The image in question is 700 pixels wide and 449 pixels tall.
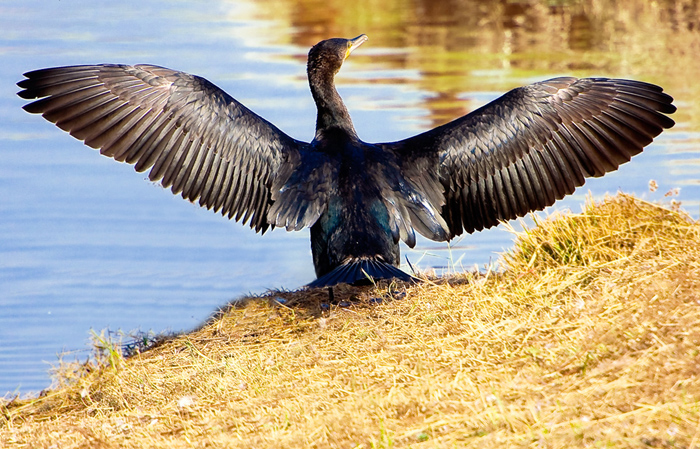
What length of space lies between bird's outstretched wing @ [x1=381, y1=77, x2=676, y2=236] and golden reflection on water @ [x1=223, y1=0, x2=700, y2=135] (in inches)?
236

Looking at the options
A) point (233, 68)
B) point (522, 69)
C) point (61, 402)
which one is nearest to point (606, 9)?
→ point (522, 69)

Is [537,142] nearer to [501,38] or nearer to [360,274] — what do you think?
[360,274]

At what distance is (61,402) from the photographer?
5.39 meters

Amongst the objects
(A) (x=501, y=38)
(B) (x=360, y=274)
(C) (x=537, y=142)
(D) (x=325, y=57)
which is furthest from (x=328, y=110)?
(A) (x=501, y=38)

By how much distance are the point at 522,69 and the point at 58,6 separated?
13309 millimetres

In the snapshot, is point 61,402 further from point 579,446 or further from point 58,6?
point 58,6

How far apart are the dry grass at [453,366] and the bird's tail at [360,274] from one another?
241 mm

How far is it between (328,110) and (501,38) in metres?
12.8

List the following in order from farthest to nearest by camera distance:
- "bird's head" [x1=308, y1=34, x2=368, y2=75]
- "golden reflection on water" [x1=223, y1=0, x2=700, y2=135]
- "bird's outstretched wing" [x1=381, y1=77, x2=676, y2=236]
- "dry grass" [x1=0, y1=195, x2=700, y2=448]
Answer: "golden reflection on water" [x1=223, y1=0, x2=700, y2=135] → "bird's head" [x1=308, y1=34, x2=368, y2=75] → "bird's outstretched wing" [x1=381, y1=77, x2=676, y2=236] → "dry grass" [x1=0, y1=195, x2=700, y2=448]

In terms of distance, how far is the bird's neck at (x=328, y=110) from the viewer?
6.70 metres

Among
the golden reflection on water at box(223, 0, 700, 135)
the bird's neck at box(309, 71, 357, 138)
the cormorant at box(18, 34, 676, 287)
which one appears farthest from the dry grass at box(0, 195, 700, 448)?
the golden reflection on water at box(223, 0, 700, 135)

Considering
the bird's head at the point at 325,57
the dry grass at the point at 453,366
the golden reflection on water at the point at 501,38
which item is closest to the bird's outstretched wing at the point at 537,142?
the dry grass at the point at 453,366

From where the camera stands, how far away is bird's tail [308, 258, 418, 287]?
540cm

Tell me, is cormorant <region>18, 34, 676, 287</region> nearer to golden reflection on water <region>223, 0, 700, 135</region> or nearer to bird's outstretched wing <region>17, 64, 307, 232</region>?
bird's outstretched wing <region>17, 64, 307, 232</region>
